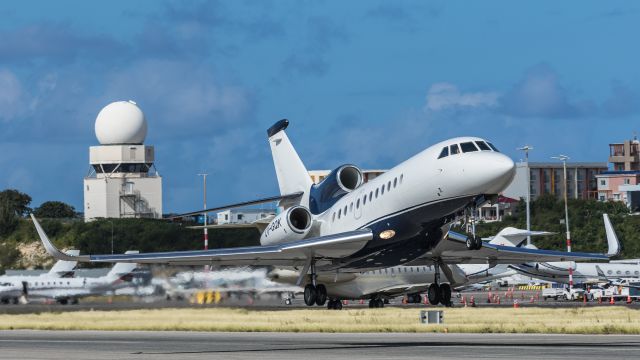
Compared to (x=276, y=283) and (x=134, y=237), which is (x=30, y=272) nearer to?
(x=134, y=237)

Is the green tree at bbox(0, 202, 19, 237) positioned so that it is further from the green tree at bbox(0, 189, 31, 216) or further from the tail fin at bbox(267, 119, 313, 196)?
the tail fin at bbox(267, 119, 313, 196)

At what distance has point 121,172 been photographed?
141250 millimetres

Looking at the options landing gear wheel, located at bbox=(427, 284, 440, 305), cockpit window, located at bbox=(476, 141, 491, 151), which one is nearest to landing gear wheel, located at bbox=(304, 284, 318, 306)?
landing gear wheel, located at bbox=(427, 284, 440, 305)

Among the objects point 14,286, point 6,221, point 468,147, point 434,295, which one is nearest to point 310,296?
point 434,295

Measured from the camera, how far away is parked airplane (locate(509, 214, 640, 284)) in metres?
82.9

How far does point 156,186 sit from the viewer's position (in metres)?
144

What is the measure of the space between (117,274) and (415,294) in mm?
17060

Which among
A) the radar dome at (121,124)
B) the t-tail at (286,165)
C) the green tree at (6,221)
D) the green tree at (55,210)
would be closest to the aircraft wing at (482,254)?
the t-tail at (286,165)

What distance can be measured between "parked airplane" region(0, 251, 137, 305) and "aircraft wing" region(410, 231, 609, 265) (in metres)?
18.5

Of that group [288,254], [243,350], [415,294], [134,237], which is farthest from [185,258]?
[134,237]

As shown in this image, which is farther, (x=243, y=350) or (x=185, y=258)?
(x=185, y=258)

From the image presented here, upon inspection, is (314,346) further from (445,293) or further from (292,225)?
(292,225)

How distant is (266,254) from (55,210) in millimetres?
119969

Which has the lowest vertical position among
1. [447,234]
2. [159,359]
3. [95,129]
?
[159,359]
